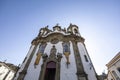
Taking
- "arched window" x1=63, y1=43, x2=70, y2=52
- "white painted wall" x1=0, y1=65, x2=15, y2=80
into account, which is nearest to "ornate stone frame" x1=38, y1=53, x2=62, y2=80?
"arched window" x1=63, y1=43, x2=70, y2=52

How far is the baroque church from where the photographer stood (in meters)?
12.6

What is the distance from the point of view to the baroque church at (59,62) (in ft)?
41.5

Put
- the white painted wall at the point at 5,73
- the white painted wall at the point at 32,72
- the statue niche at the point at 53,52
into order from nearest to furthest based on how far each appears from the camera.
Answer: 1. the white painted wall at the point at 32,72
2. the statue niche at the point at 53,52
3. the white painted wall at the point at 5,73

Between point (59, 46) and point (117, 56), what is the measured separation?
10.9 meters

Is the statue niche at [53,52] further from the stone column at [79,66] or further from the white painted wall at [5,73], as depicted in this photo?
the white painted wall at [5,73]

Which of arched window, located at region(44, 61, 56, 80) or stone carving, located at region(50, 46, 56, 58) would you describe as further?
stone carving, located at region(50, 46, 56, 58)

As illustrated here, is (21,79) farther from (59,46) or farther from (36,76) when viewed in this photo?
(59,46)

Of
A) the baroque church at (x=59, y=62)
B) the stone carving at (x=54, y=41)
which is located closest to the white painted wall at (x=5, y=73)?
the baroque church at (x=59, y=62)

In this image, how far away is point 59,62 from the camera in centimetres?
1434

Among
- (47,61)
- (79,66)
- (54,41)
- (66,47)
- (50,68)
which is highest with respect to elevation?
(54,41)

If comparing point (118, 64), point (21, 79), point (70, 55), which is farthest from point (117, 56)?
point (21, 79)

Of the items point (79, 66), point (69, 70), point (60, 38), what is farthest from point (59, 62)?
point (60, 38)

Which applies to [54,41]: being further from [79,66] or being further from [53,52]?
[79,66]

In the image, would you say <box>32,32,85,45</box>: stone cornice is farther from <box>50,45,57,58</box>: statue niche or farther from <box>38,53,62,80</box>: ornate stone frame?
<box>38,53,62,80</box>: ornate stone frame
